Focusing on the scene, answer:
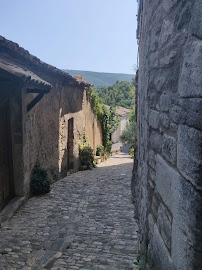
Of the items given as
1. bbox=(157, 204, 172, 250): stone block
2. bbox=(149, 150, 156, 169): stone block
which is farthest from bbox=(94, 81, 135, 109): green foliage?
bbox=(157, 204, 172, 250): stone block

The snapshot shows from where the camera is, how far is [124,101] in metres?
44.5

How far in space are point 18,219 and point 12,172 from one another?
103 centimetres

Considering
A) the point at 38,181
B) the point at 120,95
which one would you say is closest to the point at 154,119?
the point at 38,181

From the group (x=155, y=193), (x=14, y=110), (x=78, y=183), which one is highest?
(x=14, y=110)

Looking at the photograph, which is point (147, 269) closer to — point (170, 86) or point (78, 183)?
point (170, 86)

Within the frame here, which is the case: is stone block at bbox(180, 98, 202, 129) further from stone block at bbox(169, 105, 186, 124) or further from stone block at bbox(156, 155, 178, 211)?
stone block at bbox(156, 155, 178, 211)

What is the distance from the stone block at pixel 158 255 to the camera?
5.38ft

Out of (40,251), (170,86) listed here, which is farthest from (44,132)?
(170,86)

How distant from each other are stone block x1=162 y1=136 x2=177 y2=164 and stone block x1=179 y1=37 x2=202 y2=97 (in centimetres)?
33

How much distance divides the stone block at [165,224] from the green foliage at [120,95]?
4116 centimetres

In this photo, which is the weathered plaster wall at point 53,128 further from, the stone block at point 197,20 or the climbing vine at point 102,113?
the stone block at point 197,20

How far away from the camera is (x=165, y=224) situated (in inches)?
67.7

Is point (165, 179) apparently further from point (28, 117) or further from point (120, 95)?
point (120, 95)

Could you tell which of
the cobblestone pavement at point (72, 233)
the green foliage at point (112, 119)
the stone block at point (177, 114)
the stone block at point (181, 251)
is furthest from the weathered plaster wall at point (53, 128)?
the green foliage at point (112, 119)
